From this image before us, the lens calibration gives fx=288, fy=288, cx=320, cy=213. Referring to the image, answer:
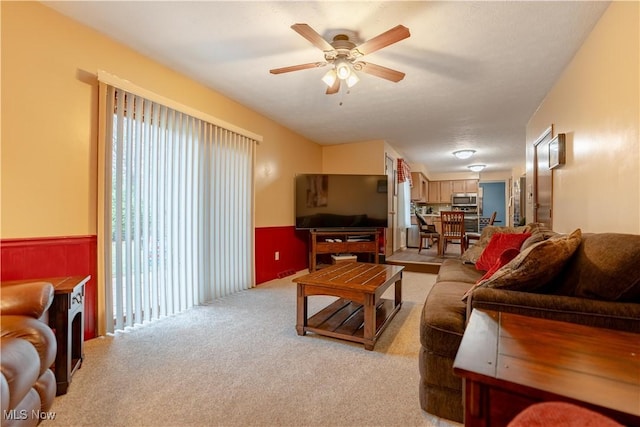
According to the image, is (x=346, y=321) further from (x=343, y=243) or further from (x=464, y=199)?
(x=464, y=199)

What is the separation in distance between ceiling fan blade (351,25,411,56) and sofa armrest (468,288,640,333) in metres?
1.53

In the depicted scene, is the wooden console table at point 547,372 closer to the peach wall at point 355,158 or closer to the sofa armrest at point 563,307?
the sofa armrest at point 563,307

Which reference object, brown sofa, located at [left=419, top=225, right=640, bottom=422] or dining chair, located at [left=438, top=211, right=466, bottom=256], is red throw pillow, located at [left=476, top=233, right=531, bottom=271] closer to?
brown sofa, located at [left=419, top=225, right=640, bottom=422]

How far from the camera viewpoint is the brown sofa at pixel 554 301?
114cm

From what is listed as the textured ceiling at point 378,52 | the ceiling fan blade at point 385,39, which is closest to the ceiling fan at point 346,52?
the ceiling fan blade at point 385,39

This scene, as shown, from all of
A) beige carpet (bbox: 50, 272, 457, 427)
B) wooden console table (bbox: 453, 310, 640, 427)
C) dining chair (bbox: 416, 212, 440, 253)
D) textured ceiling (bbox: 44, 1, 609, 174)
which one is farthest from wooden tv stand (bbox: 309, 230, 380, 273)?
wooden console table (bbox: 453, 310, 640, 427)

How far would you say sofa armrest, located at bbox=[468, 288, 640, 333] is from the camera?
109 centimetres

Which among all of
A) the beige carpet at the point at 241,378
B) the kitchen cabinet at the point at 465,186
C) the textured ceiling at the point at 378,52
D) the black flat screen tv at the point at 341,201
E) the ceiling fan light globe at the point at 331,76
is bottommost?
the beige carpet at the point at 241,378

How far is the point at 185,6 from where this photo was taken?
1895 millimetres

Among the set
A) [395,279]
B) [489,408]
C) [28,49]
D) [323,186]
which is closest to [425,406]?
[489,408]

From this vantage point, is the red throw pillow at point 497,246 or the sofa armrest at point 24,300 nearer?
the sofa armrest at point 24,300

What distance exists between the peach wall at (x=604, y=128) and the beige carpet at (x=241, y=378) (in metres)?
1.55

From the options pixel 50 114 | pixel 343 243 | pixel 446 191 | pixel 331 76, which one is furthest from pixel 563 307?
pixel 446 191

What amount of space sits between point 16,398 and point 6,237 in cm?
122
